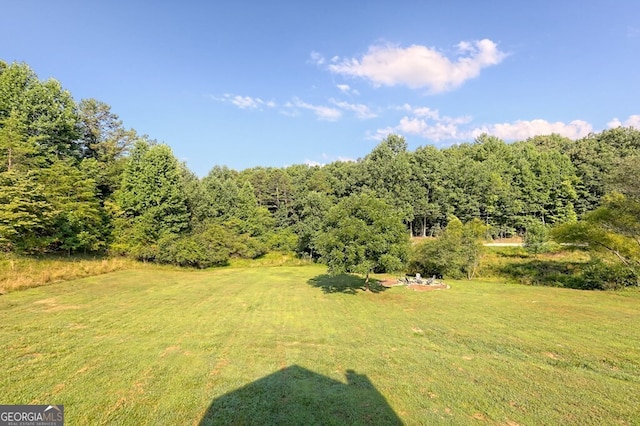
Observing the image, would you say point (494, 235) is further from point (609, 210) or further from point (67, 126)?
point (67, 126)

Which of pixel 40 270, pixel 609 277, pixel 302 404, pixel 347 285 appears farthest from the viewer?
pixel 609 277

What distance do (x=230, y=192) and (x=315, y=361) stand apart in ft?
150

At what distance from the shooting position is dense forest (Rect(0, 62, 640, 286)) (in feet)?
76.3

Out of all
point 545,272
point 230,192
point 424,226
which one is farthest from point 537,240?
point 230,192

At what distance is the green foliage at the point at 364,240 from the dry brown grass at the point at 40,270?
16351 millimetres

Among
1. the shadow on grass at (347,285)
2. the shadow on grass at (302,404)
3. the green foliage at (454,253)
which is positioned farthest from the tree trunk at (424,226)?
the shadow on grass at (302,404)

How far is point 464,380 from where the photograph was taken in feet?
24.6

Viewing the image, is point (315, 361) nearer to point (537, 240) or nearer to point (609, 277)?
point (609, 277)

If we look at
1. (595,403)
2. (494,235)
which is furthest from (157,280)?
(494,235)

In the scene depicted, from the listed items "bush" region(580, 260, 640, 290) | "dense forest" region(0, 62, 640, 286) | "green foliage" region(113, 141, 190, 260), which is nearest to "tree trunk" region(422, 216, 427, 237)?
"dense forest" region(0, 62, 640, 286)

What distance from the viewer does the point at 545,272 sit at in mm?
30906

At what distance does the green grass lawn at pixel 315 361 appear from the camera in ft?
19.9

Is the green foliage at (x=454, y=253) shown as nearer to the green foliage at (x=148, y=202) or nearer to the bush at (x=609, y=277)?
the bush at (x=609, y=277)

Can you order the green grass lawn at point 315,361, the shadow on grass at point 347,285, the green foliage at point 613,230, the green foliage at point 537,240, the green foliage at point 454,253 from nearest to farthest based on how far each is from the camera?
the green grass lawn at point 315,361 < the green foliage at point 613,230 < the shadow on grass at point 347,285 < the green foliage at point 454,253 < the green foliage at point 537,240
